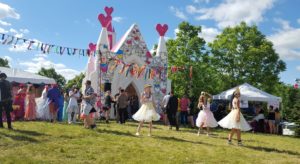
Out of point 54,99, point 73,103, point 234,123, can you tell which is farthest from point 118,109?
point 234,123

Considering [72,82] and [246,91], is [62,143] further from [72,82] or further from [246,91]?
[72,82]

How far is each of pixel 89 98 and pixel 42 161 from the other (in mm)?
5329

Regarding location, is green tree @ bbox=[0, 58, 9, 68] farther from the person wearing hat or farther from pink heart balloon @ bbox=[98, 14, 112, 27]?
the person wearing hat

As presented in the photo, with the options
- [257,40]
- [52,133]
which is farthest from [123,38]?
[257,40]

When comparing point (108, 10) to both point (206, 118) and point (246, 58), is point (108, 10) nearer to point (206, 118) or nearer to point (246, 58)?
point (206, 118)

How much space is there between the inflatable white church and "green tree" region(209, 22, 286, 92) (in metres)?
16.8

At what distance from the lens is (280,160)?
866cm

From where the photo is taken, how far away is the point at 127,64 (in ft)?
79.5

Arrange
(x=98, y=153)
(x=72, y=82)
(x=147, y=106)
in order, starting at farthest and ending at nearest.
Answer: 1. (x=72, y=82)
2. (x=147, y=106)
3. (x=98, y=153)

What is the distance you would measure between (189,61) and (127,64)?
1622 centimetres

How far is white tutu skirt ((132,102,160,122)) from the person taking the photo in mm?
11677

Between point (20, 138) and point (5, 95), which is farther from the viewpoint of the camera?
point (5, 95)

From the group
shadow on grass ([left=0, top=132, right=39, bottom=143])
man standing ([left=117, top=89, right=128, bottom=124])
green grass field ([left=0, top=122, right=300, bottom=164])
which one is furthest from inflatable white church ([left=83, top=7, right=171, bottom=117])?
shadow on grass ([left=0, top=132, right=39, bottom=143])

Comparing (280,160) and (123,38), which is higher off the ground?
(123,38)
